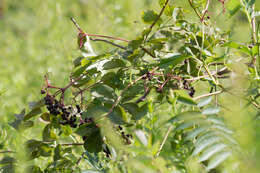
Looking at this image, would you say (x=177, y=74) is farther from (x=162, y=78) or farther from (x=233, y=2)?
(x=233, y=2)

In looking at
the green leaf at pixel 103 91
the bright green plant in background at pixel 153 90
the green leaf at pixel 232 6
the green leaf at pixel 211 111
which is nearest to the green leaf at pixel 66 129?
the bright green plant in background at pixel 153 90

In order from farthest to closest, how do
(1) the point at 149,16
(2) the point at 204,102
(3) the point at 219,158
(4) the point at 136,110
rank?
(1) the point at 149,16, (4) the point at 136,110, (2) the point at 204,102, (3) the point at 219,158


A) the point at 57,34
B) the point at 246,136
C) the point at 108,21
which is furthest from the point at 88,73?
the point at 57,34

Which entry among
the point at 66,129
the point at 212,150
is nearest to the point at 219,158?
the point at 212,150

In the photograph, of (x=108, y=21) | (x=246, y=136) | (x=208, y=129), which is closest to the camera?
(x=246, y=136)

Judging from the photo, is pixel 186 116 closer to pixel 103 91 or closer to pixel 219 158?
pixel 219 158

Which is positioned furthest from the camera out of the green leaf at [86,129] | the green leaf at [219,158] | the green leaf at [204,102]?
the green leaf at [86,129]

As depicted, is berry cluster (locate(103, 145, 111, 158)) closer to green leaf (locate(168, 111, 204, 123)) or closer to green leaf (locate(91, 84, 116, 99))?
green leaf (locate(91, 84, 116, 99))

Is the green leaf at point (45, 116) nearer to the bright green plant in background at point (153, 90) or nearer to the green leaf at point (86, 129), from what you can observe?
the bright green plant in background at point (153, 90)

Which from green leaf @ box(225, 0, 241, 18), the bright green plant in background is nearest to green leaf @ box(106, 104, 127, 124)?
the bright green plant in background

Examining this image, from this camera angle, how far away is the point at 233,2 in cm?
77

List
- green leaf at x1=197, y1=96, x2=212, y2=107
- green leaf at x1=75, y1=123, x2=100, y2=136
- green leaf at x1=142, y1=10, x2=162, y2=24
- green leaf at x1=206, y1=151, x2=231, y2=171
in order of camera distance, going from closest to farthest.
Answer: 1. green leaf at x1=206, y1=151, x2=231, y2=171
2. green leaf at x1=197, y1=96, x2=212, y2=107
3. green leaf at x1=75, y1=123, x2=100, y2=136
4. green leaf at x1=142, y1=10, x2=162, y2=24

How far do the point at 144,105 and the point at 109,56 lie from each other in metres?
0.14

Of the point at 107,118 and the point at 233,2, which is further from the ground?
the point at 233,2
